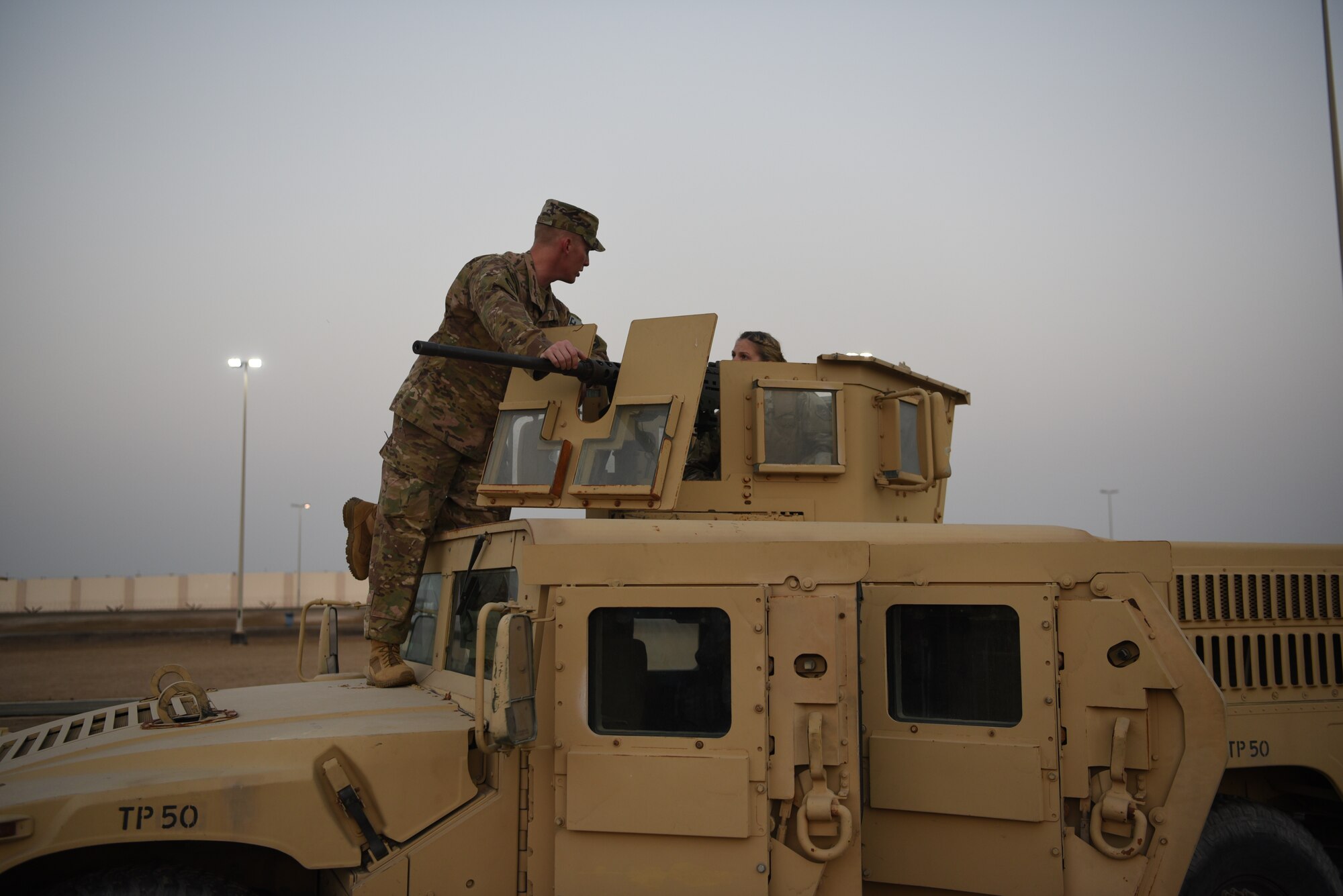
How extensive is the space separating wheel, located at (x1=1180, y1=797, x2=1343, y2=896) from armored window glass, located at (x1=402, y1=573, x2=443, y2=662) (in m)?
3.43

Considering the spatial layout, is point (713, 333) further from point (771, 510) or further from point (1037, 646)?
point (1037, 646)

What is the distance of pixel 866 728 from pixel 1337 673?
2166mm

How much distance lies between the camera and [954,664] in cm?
406

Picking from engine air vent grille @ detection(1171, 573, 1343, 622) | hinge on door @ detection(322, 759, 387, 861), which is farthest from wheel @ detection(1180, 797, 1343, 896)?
hinge on door @ detection(322, 759, 387, 861)

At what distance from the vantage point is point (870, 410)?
19.3ft

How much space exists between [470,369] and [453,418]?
271mm

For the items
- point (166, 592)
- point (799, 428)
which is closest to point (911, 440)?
point (799, 428)

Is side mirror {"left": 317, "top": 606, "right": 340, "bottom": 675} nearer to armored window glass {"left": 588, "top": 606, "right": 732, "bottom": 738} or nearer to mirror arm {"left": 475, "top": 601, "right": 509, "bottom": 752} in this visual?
mirror arm {"left": 475, "top": 601, "right": 509, "bottom": 752}

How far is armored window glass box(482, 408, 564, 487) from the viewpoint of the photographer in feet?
16.6

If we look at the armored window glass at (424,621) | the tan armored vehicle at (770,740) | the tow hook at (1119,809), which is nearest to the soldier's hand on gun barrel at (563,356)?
the tan armored vehicle at (770,740)

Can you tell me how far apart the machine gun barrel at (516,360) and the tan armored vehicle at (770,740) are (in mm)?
856

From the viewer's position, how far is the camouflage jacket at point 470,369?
5.23 meters

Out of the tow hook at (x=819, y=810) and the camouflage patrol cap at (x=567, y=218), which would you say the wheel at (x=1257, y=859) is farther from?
the camouflage patrol cap at (x=567, y=218)

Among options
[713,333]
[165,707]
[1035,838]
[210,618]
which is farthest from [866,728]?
[210,618]
